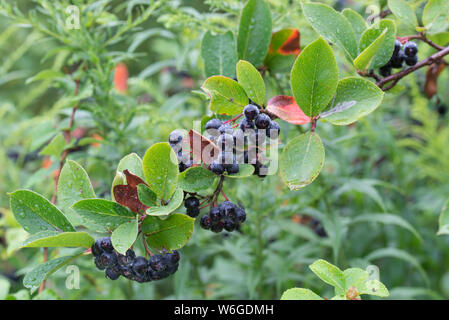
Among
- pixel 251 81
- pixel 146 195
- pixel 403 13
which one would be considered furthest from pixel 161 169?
pixel 403 13

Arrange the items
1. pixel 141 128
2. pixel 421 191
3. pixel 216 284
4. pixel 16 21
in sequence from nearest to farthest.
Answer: pixel 16 21
pixel 141 128
pixel 216 284
pixel 421 191

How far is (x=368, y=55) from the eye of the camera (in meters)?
0.47

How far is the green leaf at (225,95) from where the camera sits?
464 mm

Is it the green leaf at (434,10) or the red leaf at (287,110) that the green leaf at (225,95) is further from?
the green leaf at (434,10)

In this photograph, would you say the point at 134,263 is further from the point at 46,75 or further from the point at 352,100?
the point at 46,75

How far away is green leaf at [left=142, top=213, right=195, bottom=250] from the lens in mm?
452

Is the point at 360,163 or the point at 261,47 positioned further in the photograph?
the point at 360,163

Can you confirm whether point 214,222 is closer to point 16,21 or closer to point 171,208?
point 171,208

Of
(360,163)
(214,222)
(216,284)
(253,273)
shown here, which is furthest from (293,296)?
(360,163)

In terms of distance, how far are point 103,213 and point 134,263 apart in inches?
2.5

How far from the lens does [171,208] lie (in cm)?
43

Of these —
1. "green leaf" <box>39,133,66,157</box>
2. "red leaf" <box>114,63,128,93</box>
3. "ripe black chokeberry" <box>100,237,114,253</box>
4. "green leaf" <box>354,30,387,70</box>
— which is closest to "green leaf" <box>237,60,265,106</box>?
"green leaf" <box>354,30,387,70</box>

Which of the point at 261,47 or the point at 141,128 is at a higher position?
the point at 261,47

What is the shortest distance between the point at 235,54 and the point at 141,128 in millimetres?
311
